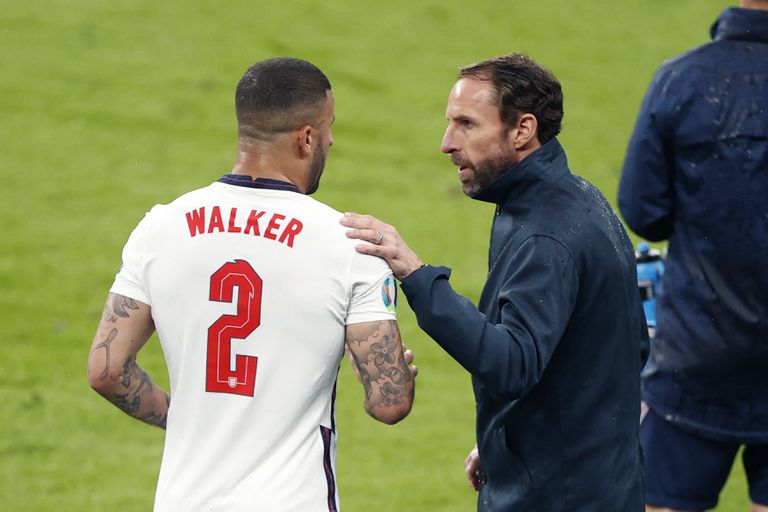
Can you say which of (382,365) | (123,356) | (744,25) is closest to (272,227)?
(382,365)

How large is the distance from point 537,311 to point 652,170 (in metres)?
1.61

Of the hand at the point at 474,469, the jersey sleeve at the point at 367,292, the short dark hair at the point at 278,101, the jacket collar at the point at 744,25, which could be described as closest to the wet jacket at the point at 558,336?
the jersey sleeve at the point at 367,292

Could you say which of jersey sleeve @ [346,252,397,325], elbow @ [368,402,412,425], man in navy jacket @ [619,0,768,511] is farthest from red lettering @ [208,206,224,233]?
man in navy jacket @ [619,0,768,511]

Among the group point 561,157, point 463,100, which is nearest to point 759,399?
point 561,157

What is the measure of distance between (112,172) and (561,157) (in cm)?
913

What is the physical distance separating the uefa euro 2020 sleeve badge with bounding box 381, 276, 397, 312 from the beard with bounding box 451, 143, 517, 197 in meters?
0.57

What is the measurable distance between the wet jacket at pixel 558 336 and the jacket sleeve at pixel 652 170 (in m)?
1.09

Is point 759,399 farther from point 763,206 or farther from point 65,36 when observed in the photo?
point 65,36

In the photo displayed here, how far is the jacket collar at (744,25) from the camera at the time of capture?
16.2ft

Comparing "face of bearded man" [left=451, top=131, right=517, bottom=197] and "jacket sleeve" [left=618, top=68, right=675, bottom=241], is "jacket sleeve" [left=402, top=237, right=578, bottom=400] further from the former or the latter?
"jacket sleeve" [left=618, top=68, right=675, bottom=241]

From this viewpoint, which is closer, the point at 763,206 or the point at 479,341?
the point at 479,341

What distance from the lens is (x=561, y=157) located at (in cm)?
393

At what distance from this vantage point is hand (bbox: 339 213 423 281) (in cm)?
347

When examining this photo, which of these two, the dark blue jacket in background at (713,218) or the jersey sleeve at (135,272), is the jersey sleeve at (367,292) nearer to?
the jersey sleeve at (135,272)
